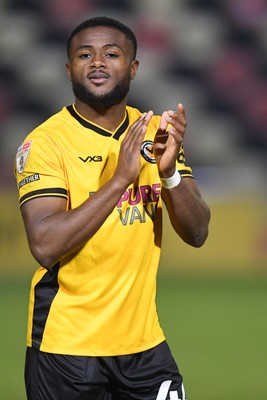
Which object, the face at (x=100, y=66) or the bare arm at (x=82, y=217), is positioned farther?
the face at (x=100, y=66)

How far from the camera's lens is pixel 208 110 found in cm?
1297

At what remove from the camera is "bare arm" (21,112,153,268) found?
289 cm

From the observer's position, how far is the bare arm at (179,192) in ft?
9.89

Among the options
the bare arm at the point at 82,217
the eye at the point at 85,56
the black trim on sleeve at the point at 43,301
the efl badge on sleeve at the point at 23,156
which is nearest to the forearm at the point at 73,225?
the bare arm at the point at 82,217

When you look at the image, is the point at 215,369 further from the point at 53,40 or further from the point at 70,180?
the point at 53,40

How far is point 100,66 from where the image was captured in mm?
3084

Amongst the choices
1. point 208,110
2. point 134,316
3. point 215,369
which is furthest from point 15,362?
point 208,110

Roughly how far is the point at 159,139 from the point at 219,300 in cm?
573

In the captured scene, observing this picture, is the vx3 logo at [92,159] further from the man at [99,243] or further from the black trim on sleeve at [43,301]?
the black trim on sleeve at [43,301]

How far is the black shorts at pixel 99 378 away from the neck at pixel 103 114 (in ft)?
2.58

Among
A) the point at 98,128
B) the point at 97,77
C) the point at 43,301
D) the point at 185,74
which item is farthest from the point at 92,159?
the point at 185,74

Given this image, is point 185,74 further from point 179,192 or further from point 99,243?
point 99,243

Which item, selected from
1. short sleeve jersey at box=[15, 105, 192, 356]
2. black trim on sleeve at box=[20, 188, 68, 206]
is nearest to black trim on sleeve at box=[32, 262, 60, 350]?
short sleeve jersey at box=[15, 105, 192, 356]

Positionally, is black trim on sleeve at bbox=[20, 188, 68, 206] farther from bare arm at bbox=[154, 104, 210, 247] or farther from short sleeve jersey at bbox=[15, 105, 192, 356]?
bare arm at bbox=[154, 104, 210, 247]
